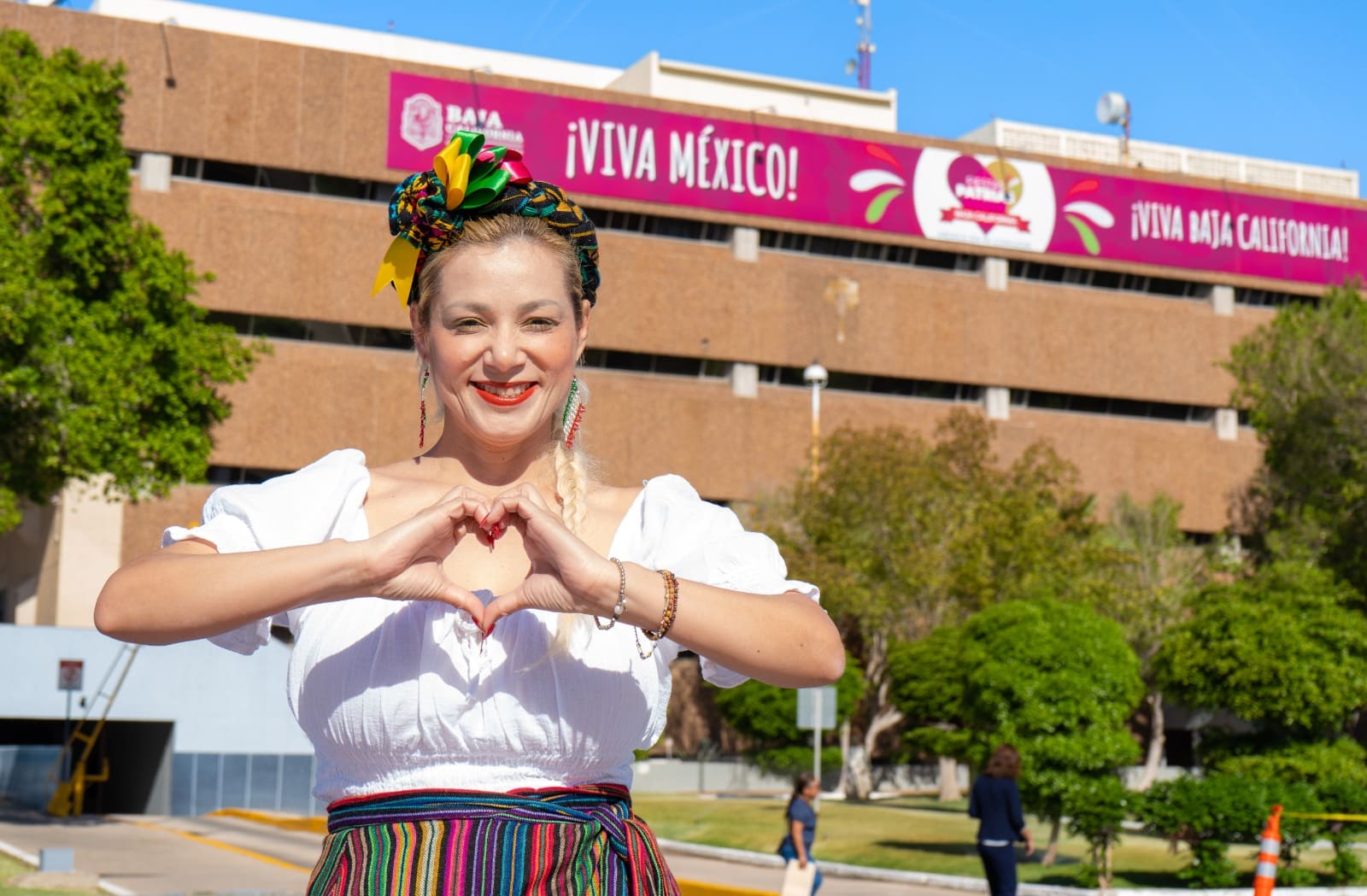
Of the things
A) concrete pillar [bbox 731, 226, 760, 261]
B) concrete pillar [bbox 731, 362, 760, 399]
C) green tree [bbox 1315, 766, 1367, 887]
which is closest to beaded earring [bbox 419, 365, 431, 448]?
green tree [bbox 1315, 766, 1367, 887]

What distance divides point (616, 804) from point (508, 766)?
0.66 ft

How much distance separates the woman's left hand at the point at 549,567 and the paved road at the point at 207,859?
15.3 m

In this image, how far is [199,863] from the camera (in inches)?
882

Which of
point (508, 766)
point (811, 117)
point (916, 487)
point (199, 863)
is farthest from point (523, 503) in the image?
point (811, 117)

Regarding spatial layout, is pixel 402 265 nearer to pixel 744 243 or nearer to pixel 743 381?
pixel 743 381

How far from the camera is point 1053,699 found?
22.8 metres

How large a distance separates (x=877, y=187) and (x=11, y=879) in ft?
145

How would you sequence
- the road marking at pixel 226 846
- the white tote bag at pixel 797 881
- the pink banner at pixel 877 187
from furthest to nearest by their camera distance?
the pink banner at pixel 877 187 → the road marking at pixel 226 846 → the white tote bag at pixel 797 881

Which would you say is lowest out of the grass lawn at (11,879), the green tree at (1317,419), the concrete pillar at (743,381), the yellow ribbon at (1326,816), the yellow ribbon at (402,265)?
the grass lawn at (11,879)

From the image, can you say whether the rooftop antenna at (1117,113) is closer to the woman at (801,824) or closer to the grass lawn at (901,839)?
the grass lawn at (901,839)

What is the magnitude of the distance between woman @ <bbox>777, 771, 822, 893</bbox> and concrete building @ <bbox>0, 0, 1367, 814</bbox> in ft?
99.5

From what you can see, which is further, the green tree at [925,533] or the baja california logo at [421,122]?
the baja california logo at [421,122]

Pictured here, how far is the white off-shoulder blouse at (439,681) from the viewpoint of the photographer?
2.68m

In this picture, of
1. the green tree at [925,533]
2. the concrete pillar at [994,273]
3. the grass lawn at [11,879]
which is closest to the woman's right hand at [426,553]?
the grass lawn at [11,879]
